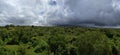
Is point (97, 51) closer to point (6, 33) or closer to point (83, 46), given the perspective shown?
point (83, 46)

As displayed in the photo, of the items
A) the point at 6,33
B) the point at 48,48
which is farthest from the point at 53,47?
the point at 6,33

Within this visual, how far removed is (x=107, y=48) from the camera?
90.2m

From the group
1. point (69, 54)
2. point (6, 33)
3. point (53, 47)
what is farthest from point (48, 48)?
point (6, 33)

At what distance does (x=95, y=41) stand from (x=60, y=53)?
41.8ft

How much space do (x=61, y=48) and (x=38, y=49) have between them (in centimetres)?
731

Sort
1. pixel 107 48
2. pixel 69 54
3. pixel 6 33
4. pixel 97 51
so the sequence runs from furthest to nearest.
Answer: pixel 6 33
pixel 69 54
pixel 107 48
pixel 97 51

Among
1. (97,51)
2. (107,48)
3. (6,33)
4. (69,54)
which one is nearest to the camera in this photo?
(97,51)

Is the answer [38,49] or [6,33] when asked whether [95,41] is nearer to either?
[38,49]

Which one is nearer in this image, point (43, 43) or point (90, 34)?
point (90, 34)

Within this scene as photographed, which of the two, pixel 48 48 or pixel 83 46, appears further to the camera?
pixel 48 48

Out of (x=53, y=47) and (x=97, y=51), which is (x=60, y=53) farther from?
(x=97, y=51)

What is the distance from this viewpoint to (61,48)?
305 ft

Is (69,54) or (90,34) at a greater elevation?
(90,34)

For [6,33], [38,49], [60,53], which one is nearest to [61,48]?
[60,53]
